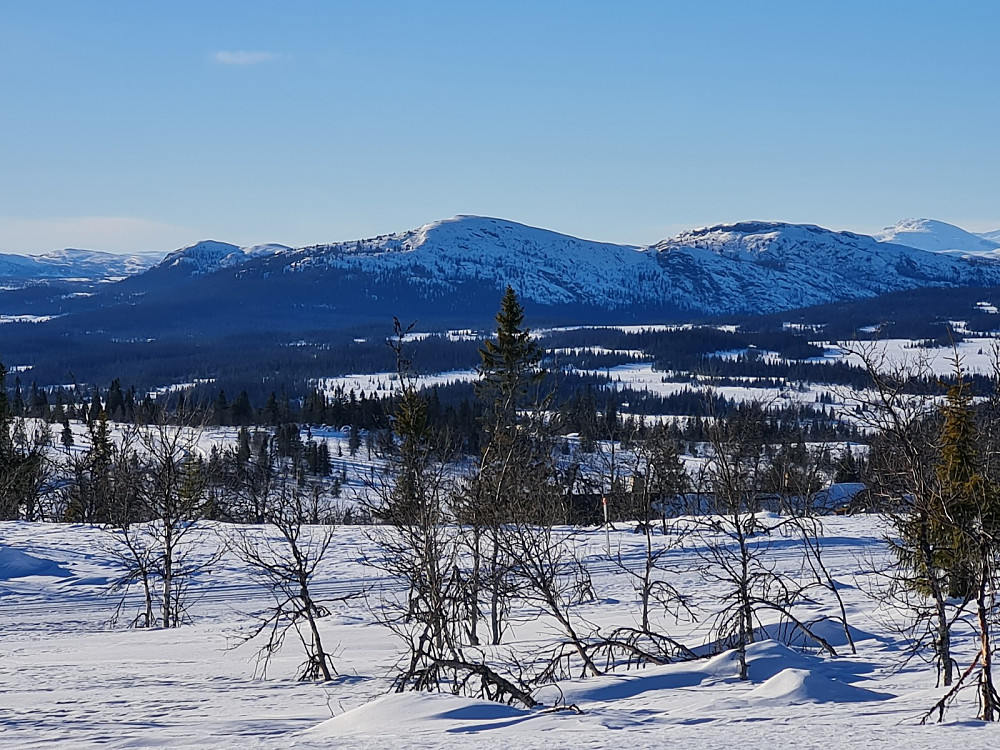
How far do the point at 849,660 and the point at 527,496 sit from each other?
19.4 ft

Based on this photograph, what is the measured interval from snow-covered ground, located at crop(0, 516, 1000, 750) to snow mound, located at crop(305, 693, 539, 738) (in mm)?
20

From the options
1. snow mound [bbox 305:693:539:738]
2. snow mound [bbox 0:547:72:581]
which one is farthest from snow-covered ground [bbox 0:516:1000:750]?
snow mound [bbox 0:547:72:581]

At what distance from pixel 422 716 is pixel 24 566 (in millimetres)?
21497

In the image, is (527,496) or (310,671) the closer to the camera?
(310,671)

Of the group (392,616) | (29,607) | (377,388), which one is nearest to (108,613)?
(29,607)

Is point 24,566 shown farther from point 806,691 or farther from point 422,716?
point 806,691

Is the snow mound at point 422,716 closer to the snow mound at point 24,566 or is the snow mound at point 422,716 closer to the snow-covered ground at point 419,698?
the snow-covered ground at point 419,698

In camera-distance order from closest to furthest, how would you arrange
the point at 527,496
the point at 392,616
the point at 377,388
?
1. the point at 527,496
2. the point at 392,616
3. the point at 377,388

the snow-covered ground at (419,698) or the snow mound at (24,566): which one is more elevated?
the snow-covered ground at (419,698)

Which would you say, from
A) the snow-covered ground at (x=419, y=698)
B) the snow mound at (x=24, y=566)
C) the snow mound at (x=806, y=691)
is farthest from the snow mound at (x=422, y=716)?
the snow mound at (x=24, y=566)

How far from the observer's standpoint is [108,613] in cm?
2289

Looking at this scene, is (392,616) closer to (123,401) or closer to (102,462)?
(102,462)

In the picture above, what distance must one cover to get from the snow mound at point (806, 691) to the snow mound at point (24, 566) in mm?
21903

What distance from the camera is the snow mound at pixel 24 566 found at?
85.6ft
